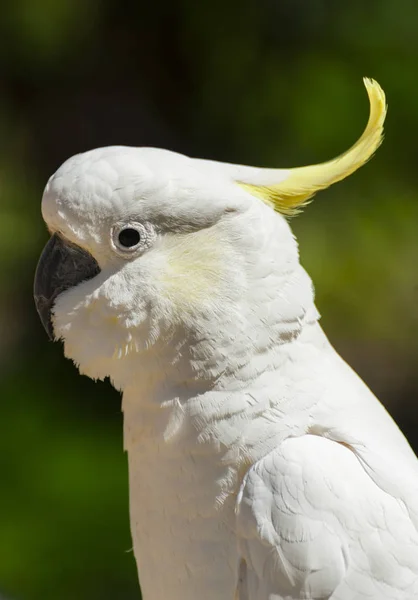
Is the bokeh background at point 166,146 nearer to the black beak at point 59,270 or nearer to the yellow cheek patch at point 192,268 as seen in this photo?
the black beak at point 59,270

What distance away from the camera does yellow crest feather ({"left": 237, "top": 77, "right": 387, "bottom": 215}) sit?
1201mm

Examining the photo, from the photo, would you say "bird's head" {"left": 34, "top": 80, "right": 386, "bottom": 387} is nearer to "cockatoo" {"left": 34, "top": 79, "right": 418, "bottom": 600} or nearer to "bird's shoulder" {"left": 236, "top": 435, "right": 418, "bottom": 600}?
"cockatoo" {"left": 34, "top": 79, "right": 418, "bottom": 600}

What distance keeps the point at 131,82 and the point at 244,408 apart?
8.18 feet

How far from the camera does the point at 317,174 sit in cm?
121

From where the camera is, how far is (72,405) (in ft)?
10.1

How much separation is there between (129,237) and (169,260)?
64 millimetres

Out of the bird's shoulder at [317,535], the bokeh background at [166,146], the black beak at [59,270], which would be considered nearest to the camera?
the bird's shoulder at [317,535]

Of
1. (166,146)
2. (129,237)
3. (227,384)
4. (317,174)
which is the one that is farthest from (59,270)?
(166,146)

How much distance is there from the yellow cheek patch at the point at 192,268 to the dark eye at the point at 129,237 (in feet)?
0.14

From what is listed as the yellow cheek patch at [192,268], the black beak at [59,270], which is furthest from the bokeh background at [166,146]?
the yellow cheek patch at [192,268]

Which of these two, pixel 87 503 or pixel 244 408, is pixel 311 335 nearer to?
pixel 244 408

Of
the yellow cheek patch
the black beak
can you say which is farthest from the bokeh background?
the yellow cheek patch

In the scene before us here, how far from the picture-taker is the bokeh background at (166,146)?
114 inches

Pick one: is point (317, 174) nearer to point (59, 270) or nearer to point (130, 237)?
point (130, 237)
